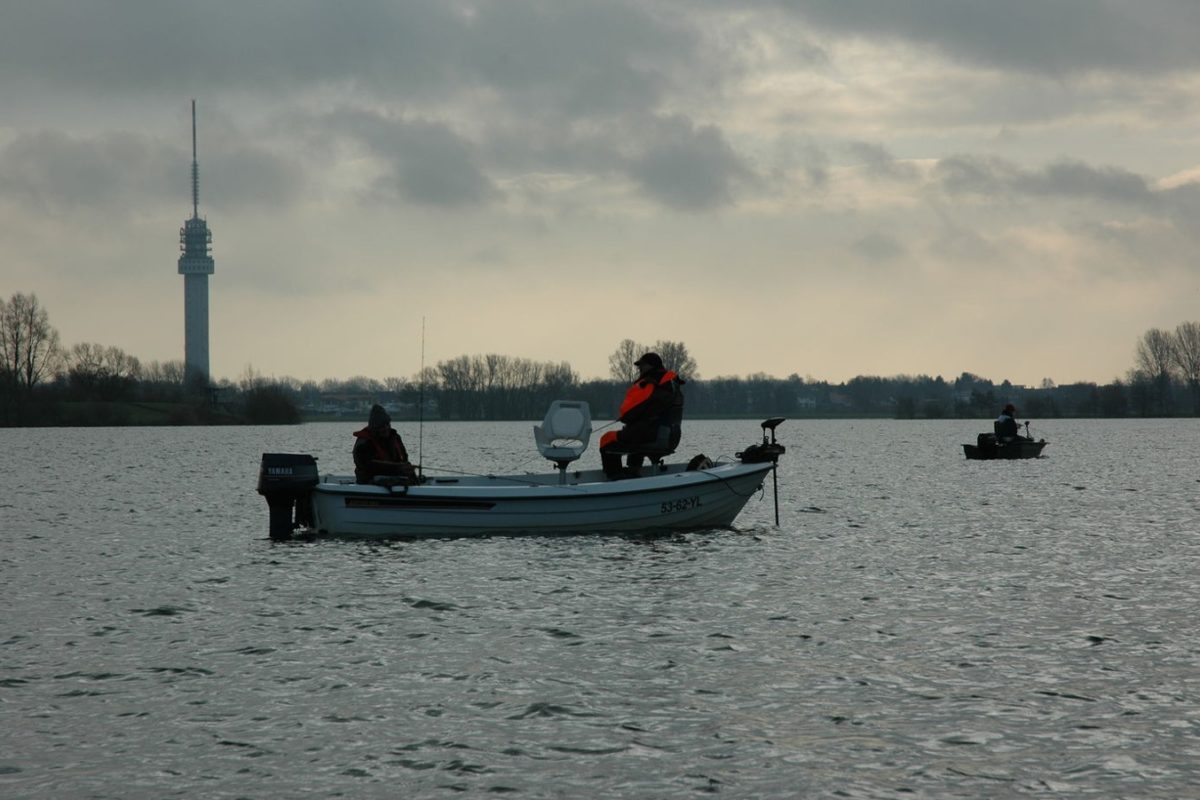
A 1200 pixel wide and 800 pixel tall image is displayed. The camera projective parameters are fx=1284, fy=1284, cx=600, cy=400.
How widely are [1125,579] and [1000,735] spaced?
9.53 metres

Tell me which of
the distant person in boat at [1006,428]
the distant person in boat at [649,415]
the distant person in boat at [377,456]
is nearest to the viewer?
the distant person in boat at [377,456]

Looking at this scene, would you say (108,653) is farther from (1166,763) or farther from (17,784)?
(1166,763)

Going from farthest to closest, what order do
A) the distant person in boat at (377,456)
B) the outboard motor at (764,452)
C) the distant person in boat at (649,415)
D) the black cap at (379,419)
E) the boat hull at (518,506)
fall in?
the outboard motor at (764,452)
the distant person in boat at (649,415)
the distant person in boat at (377,456)
the black cap at (379,419)
the boat hull at (518,506)

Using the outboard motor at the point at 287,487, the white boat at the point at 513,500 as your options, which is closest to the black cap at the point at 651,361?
the white boat at the point at 513,500

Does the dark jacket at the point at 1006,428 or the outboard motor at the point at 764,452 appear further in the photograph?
the dark jacket at the point at 1006,428

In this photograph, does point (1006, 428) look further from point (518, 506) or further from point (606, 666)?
point (606, 666)

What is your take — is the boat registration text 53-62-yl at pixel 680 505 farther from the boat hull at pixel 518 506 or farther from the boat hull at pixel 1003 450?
the boat hull at pixel 1003 450

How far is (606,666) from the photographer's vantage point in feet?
38.0

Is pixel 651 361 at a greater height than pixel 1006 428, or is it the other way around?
pixel 651 361

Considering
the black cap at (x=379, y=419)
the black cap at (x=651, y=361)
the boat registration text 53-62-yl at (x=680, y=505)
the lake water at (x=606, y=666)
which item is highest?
the black cap at (x=651, y=361)

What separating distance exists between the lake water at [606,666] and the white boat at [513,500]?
399 millimetres

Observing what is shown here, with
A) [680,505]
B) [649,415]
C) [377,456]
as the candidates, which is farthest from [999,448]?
[377,456]

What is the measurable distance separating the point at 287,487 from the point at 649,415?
19.8 feet

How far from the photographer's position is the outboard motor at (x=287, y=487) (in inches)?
810
